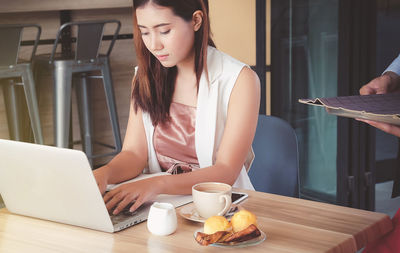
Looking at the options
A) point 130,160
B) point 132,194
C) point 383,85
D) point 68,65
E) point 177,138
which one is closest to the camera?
point 132,194

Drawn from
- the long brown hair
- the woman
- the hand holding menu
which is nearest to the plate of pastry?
the hand holding menu

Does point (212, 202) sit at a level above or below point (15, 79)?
above

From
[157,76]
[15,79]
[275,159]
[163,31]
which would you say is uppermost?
[163,31]

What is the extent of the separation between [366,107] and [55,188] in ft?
2.08

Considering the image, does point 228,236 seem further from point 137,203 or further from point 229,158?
point 229,158

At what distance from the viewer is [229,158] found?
1.50 metres

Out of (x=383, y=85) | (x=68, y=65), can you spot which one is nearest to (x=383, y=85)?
(x=383, y=85)

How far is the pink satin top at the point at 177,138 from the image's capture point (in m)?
1.70

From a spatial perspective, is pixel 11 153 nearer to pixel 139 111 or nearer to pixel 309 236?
pixel 309 236

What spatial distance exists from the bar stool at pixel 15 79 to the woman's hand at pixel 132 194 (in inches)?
88.3

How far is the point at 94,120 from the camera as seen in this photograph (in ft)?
13.7

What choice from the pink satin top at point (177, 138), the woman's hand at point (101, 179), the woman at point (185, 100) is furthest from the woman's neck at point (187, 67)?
the woman's hand at point (101, 179)

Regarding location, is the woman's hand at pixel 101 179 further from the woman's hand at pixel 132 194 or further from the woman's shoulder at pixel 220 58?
the woman's shoulder at pixel 220 58

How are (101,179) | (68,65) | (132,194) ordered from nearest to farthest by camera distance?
(132,194), (101,179), (68,65)
